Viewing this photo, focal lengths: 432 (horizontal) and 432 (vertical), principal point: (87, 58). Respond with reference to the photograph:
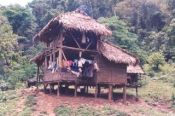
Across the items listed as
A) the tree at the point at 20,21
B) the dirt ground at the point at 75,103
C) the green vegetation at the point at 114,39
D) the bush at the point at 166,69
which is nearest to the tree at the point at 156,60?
the green vegetation at the point at 114,39

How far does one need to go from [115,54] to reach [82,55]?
2.23 m

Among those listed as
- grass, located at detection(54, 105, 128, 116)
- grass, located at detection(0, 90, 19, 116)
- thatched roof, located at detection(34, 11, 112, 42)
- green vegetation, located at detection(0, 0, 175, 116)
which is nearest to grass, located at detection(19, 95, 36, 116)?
green vegetation, located at detection(0, 0, 175, 116)

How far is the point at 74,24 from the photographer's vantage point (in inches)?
1075

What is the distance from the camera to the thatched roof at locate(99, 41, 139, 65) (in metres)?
28.5

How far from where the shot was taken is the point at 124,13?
2175 inches

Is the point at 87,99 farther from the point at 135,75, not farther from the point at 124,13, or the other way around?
the point at 124,13

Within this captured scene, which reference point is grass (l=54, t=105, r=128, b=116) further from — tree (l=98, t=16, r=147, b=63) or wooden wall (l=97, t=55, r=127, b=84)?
tree (l=98, t=16, r=147, b=63)

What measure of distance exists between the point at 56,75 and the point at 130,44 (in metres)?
19.4

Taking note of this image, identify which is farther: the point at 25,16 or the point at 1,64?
the point at 25,16

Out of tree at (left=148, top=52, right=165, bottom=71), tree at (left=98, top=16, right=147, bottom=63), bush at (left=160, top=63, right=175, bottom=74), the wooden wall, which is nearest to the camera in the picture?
the wooden wall

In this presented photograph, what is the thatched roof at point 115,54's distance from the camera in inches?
1122

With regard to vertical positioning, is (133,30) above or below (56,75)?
above

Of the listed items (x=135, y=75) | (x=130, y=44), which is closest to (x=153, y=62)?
(x=130, y=44)

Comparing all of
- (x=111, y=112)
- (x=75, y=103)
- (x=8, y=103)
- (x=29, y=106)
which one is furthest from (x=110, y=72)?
(x=8, y=103)
